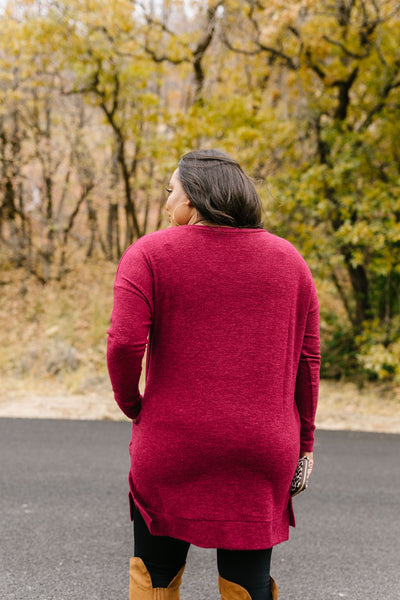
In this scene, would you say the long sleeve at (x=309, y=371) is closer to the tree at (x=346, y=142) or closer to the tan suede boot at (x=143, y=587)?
the tan suede boot at (x=143, y=587)

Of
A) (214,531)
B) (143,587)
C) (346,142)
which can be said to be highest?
(346,142)

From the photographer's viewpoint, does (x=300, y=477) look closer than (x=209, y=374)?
No

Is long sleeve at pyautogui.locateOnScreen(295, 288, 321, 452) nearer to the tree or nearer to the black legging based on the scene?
the black legging

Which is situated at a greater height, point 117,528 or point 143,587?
point 143,587

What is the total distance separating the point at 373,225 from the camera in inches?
327

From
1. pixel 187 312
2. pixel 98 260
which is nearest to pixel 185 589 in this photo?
pixel 187 312

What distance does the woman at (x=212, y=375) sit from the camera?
1.48 meters

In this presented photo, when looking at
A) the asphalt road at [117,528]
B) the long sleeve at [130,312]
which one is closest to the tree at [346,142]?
the asphalt road at [117,528]

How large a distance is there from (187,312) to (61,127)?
14.0m

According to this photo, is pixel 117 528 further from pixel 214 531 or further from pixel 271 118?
pixel 271 118

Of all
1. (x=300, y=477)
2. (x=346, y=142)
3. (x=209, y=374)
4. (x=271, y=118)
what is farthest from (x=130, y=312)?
(x=271, y=118)

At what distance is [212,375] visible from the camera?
1.48 metres

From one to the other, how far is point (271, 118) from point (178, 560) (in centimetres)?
857

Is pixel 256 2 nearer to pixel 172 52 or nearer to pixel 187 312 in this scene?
pixel 172 52
